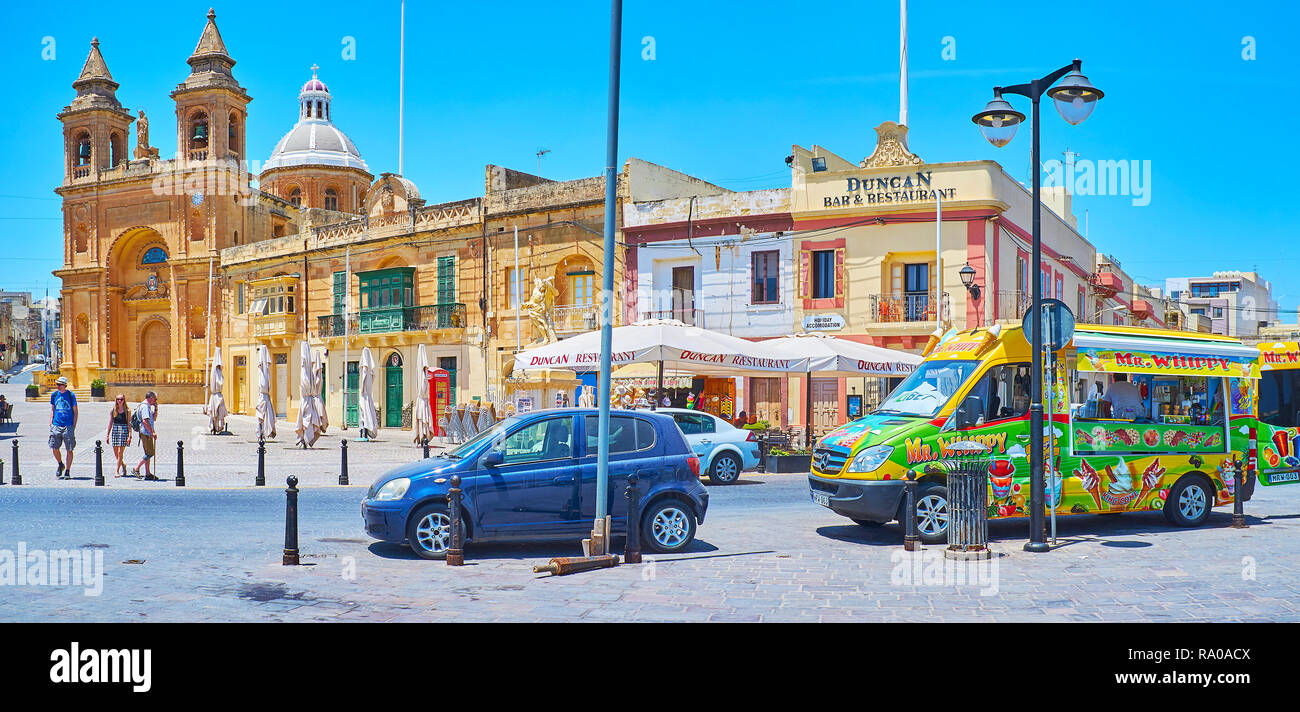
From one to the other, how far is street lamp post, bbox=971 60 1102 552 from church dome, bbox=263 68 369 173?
58.2m

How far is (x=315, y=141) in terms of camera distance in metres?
65.1

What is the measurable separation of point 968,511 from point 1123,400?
3152 millimetres

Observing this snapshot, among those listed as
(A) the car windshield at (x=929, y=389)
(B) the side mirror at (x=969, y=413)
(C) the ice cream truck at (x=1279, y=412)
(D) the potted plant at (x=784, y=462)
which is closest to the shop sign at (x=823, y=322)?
(D) the potted plant at (x=784, y=462)

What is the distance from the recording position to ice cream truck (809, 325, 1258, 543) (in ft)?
36.1

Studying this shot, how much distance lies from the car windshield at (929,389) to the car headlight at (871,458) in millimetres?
843

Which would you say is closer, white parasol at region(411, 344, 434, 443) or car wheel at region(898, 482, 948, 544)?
car wheel at region(898, 482, 948, 544)

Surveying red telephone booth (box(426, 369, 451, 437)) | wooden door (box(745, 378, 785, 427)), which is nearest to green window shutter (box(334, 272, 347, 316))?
red telephone booth (box(426, 369, 451, 437))

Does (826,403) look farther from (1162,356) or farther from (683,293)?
(1162,356)

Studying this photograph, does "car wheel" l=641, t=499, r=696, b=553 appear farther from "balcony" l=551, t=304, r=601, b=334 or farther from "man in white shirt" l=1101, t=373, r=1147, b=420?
"balcony" l=551, t=304, r=601, b=334

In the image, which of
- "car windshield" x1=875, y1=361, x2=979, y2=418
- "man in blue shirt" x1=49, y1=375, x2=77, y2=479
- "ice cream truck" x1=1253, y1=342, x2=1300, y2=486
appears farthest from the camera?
"man in blue shirt" x1=49, y1=375, x2=77, y2=479

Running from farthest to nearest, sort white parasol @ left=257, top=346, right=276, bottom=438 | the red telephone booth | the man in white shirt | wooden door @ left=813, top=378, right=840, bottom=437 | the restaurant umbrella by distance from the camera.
Result: wooden door @ left=813, top=378, right=840, bottom=437, the red telephone booth, white parasol @ left=257, top=346, right=276, bottom=438, the restaurant umbrella, the man in white shirt

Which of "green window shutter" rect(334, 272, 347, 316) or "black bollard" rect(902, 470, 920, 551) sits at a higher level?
"green window shutter" rect(334, 272, 347, 316)

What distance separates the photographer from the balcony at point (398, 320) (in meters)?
36.8

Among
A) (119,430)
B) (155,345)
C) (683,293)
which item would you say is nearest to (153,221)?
(155,345)
